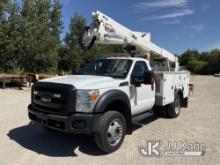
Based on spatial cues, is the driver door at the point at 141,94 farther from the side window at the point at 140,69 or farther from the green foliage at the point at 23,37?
the green foliage at the point at 23,37

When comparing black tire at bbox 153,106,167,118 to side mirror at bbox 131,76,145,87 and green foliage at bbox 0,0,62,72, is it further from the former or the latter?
green foliage at bbox 0,0,62,72

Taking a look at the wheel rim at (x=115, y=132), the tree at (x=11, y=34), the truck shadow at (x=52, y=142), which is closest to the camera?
the wheel rim at (x=115, y=132)

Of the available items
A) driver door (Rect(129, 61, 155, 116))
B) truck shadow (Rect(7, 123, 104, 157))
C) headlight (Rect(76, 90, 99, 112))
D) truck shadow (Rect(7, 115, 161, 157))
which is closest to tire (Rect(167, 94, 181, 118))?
driver door (Rect(129, 61, 155, 116))

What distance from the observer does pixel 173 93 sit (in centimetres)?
886

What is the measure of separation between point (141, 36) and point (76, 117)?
4.54 meters

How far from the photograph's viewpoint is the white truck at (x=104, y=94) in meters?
5.33

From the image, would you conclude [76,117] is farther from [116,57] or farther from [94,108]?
[116,57]

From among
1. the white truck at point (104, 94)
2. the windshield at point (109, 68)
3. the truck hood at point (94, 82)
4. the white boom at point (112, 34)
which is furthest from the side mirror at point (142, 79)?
the white boom at point (112, 34)

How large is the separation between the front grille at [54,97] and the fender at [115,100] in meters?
0.53

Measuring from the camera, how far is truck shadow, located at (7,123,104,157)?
5777 mm

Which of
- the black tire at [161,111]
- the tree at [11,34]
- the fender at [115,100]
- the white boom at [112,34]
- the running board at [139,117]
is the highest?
the tree at [11,34]

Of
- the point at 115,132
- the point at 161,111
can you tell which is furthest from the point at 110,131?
the point at 161,111

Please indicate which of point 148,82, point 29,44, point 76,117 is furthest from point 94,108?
point 29,44

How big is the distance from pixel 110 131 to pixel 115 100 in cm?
66
